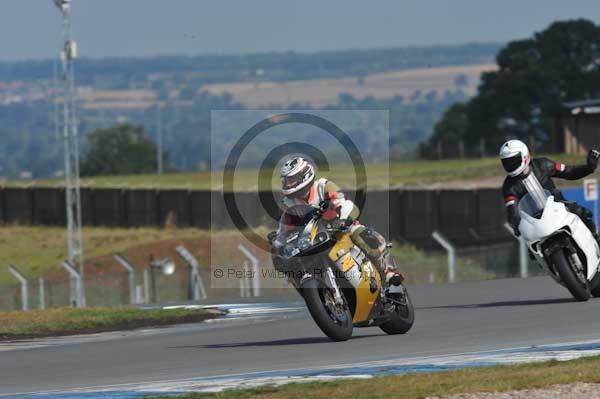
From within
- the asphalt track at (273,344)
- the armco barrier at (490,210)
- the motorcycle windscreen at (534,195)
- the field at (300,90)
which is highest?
the motorcycle windscreen at (534,195)

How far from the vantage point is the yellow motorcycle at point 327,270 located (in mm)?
13234

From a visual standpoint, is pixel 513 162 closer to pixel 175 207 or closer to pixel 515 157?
pixel 515 157

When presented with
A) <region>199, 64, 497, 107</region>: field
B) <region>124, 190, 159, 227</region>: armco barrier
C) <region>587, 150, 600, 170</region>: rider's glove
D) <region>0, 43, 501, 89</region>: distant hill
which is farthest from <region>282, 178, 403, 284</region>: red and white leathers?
<region>199, 64, 497, 107</region>: field

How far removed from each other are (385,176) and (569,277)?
168ft

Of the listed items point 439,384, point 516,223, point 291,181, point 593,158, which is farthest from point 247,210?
point 439,384

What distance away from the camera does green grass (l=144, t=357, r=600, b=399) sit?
998 centimetres

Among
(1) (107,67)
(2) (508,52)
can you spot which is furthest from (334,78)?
(1) (107,67)

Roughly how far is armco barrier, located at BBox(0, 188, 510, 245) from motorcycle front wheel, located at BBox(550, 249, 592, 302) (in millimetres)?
17998

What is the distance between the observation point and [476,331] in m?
14.4

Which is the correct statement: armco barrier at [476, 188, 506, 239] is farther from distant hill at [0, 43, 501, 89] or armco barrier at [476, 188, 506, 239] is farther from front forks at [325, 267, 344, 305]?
front forks at [325, 267, 344, 305]

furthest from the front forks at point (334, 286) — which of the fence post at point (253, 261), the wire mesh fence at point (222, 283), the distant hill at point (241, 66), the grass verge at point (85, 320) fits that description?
the distant hill at point (241, 66)

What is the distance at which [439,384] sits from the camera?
33.7ft

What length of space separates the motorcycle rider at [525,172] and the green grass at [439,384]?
5.18 meters

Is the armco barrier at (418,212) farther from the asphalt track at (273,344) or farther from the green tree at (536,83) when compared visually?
the green tree at (536,83)
